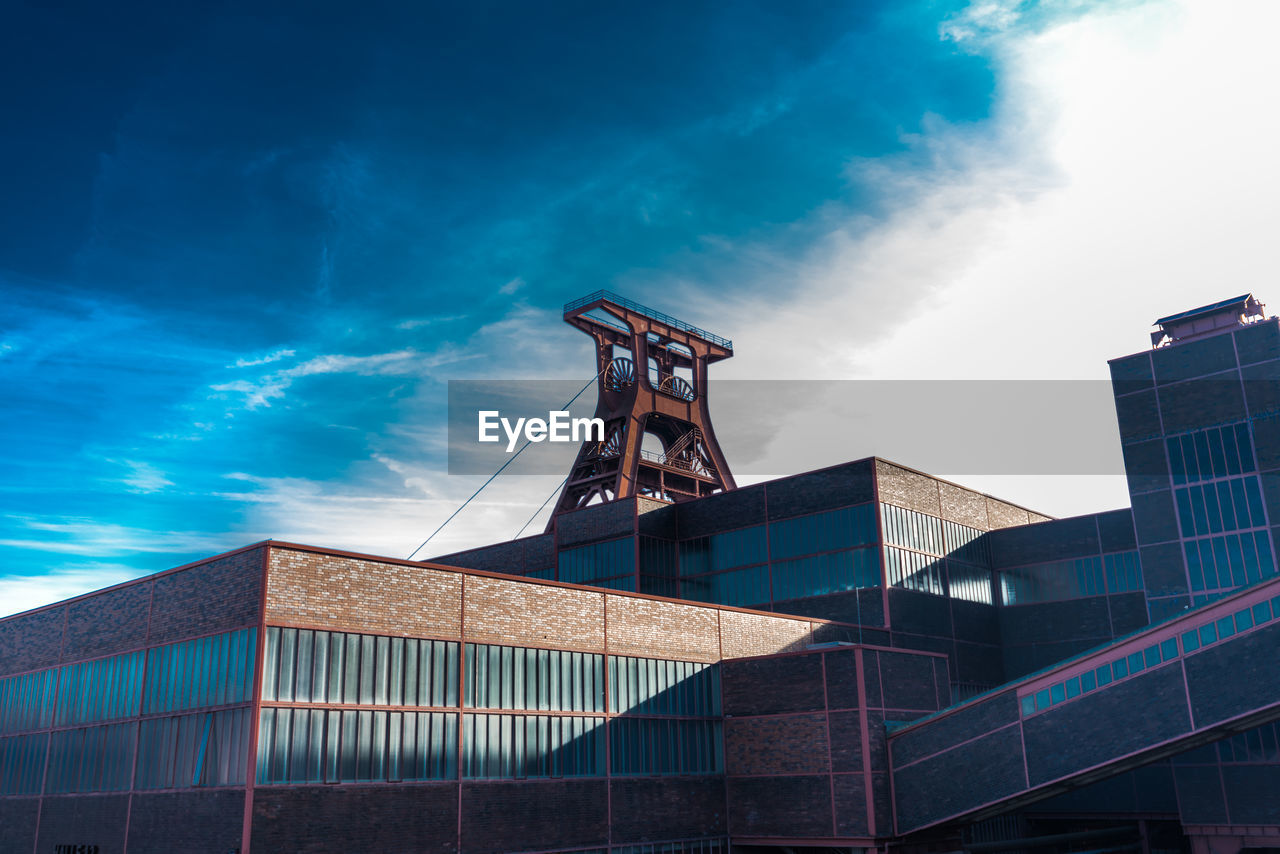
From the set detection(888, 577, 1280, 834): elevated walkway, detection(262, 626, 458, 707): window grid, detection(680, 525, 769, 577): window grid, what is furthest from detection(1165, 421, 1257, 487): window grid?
detection(262, 626, 458, 707): window grid

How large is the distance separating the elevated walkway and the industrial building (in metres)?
0.07

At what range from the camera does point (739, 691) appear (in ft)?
108

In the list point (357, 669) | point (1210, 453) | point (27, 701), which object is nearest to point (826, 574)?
point (1210, 453)

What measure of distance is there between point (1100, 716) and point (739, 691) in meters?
10.6

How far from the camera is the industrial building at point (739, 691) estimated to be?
24.4 metres

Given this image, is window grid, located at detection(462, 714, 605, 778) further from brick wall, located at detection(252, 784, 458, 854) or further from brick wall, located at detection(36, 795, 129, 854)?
brick wall, located at detection(36, 795, 129, 854)

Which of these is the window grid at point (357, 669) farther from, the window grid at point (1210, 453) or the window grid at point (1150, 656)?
the window grid at point (1210, 453)

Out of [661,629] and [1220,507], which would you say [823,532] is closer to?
[661,629]

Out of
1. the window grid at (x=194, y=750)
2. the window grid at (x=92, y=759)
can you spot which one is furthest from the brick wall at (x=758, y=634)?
the window grid at (x=92, y=759)

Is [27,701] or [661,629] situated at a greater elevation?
[661,629]

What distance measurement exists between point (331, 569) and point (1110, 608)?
107 feet

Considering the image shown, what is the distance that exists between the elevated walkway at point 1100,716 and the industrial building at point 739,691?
0.07 meters


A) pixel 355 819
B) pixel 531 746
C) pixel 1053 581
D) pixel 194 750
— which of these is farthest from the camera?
pixel 1053 581

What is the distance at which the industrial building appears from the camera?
2444 cm
